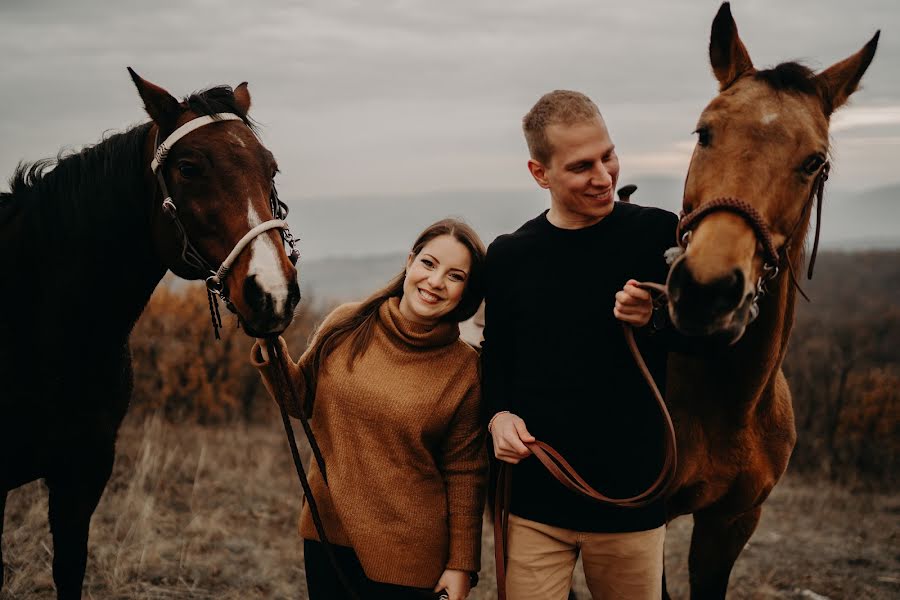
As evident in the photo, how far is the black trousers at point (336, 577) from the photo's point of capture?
224cm

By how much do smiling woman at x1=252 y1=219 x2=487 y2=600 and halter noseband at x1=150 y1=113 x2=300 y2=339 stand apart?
28 centimetres

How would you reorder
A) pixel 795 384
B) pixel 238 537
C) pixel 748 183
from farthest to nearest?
pixel 795 384
pixel 238 537
pixel 748 183

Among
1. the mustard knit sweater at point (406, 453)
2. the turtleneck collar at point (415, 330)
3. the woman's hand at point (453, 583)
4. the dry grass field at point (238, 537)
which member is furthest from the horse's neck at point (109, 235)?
the dry grass field at point (238, 537)

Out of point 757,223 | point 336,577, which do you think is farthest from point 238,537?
point 757,223

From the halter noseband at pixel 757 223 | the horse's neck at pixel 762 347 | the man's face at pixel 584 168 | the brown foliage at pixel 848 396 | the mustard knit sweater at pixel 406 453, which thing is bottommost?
the brown foliage at pixel 848 396

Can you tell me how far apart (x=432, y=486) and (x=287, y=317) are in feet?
2.43

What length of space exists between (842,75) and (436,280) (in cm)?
147

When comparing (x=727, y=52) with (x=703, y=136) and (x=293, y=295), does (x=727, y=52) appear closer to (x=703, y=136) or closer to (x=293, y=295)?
(x=703, y=136)

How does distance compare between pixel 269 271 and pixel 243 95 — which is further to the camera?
pixel 243 95

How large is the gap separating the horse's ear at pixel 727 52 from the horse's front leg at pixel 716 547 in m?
1.79

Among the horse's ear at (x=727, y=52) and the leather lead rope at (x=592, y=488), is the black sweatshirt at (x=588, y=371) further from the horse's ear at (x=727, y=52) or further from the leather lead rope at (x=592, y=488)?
the horse's ear at (x=727, y=52)

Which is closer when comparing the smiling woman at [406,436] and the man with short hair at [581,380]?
the man with short hair at [581,380]

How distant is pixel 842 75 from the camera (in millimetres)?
2107

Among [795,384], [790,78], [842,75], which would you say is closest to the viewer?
[790,78]
